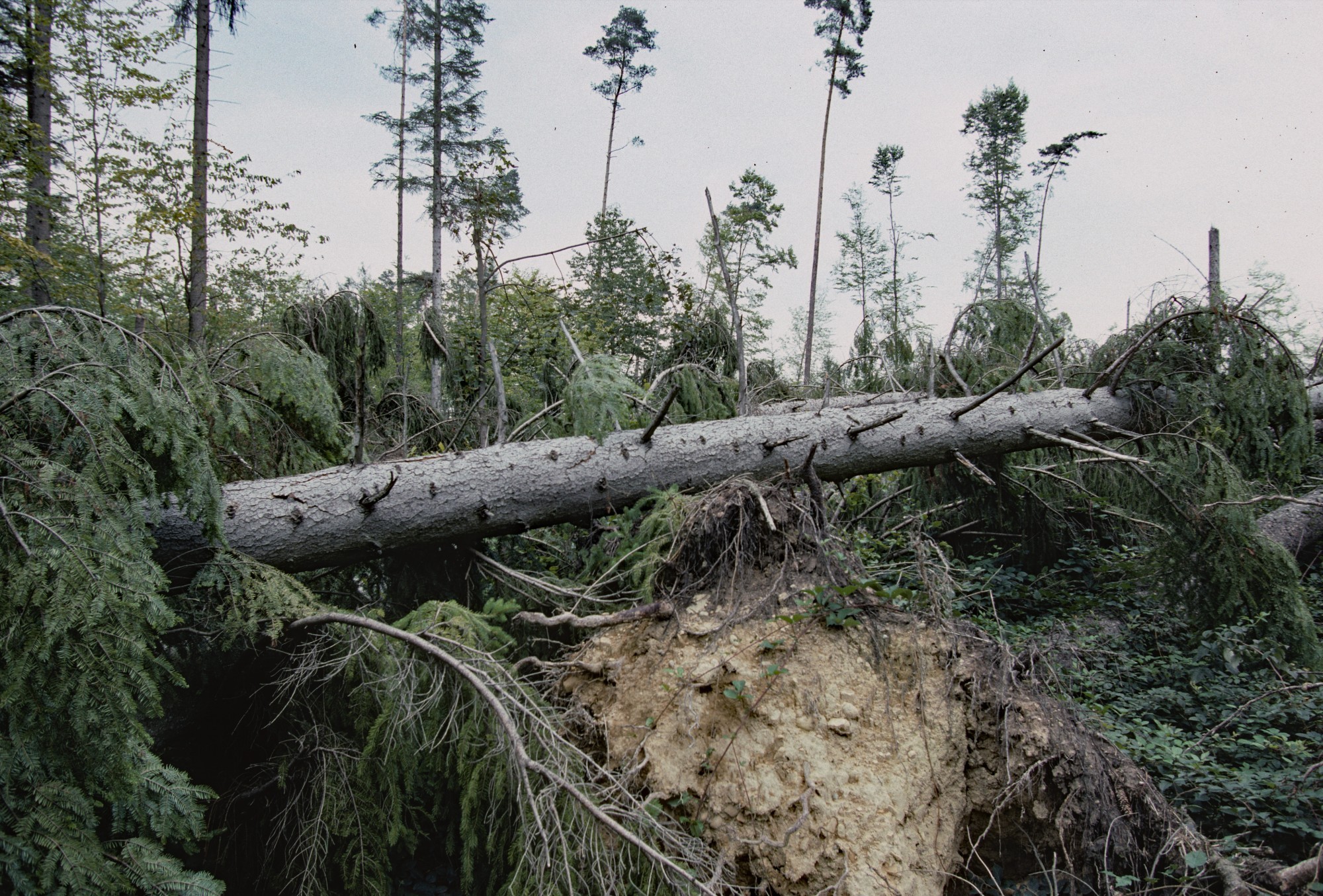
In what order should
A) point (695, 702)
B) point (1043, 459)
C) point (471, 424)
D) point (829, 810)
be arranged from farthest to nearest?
1. point (471, 424)
2. point (1043, 459)
3. point (695, 702)
4. point (829, 810)

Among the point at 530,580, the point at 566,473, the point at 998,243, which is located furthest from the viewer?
the point at 998,243

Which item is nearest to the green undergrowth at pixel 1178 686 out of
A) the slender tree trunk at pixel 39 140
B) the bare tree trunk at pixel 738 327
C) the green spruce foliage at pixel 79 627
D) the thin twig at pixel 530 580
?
the bare tree trunk at pixel 738 327

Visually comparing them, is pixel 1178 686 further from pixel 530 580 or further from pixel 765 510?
pixel 530 580

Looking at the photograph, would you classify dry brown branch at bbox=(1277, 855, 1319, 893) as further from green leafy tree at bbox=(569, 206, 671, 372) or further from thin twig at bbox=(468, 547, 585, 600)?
green leafy tree at bbox=(569, 206, 671, 372)

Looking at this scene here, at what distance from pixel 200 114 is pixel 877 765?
1250 centimetres

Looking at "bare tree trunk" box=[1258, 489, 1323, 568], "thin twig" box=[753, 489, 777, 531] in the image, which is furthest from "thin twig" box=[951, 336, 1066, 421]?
"bare tree trunk" box=[1258, 489, 1323, 568]

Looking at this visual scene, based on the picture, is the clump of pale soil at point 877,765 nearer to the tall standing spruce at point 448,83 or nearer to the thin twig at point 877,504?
the thin twig at point 877,504

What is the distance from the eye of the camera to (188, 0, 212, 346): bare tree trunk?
9047mm

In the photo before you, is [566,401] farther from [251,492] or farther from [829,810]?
[829,810]

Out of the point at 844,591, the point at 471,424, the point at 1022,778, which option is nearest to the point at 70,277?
the point at 471,424

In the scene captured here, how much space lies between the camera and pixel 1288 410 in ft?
15.0

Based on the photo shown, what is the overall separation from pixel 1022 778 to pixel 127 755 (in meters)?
2.91

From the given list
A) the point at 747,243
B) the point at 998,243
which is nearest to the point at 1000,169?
the point at 998,243

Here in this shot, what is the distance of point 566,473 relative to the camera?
3.68 m
